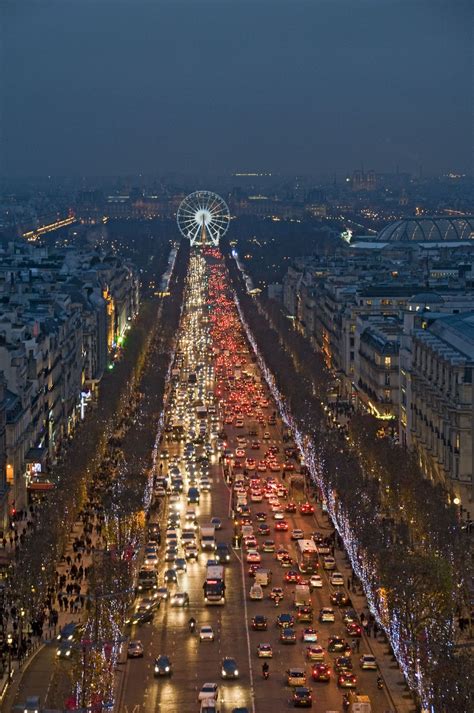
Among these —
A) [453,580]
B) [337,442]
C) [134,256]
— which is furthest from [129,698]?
[134,256]

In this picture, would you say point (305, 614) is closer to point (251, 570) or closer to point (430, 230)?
point (251, 570)

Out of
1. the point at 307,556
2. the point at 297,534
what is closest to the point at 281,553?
the point at 307,556

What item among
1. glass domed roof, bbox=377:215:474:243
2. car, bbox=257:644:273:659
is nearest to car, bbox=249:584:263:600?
car, bbox=257:644:273:659

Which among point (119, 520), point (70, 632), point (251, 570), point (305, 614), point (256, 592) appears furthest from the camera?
point (119, 520)

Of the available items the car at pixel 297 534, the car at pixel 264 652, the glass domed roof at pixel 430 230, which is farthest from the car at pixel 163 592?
the glass domed roof at pixel 430 230

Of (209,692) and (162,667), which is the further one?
(162,667)

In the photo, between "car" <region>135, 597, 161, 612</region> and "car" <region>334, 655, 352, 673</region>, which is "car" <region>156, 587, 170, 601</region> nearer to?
"car" <region>135, 597, 161, 612</region>

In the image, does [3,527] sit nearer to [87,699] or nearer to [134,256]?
[87,699]
